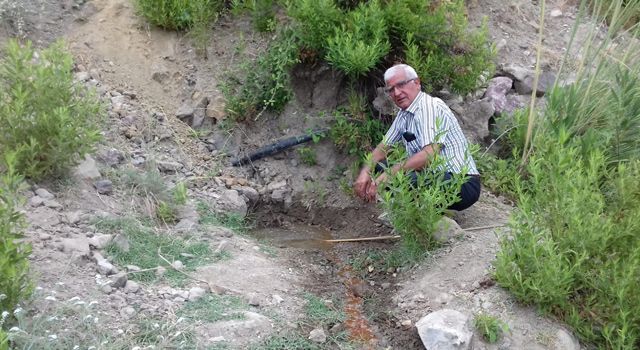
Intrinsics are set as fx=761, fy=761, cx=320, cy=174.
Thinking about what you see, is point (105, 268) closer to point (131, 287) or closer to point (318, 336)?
point (131, 287)

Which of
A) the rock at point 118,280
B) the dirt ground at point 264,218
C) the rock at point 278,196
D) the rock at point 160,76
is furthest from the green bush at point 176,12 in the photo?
Result: the rock at point 118,280

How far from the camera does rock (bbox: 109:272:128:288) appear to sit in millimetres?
4117

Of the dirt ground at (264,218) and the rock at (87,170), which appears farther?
the rock at (87,170)

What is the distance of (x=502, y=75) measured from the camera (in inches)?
276

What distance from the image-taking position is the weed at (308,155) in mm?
6441

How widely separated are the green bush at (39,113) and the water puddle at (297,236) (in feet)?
5.18

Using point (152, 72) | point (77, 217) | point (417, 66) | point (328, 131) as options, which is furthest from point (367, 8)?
point (77, 217)

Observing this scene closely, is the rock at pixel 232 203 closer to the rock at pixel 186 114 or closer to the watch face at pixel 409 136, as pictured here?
the rock at pixel 186 114

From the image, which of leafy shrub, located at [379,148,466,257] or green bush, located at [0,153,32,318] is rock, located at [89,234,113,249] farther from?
leafy shrub, located at [379,148,466,257]

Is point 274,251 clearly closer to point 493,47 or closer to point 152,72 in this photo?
point 152,72

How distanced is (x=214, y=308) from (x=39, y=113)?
165cm

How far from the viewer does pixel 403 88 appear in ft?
17.5

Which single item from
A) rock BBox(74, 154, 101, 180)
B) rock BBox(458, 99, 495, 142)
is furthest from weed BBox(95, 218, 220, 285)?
rock BBox(458, 99, 495, 142)

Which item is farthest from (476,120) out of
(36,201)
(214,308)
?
(36,201)
